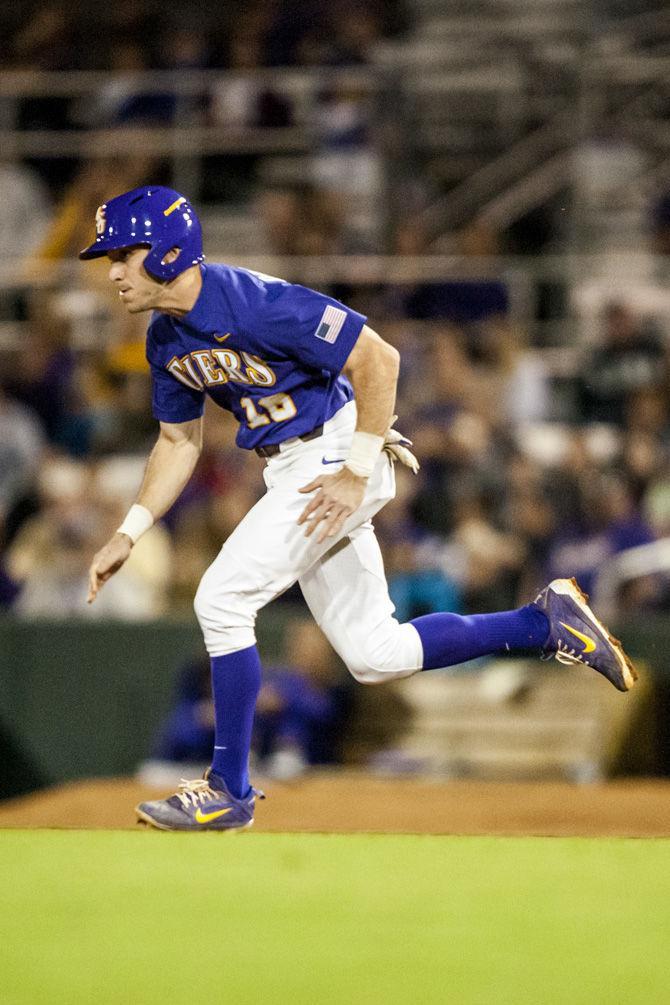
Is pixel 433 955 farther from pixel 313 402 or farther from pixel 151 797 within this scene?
pixel 151 797

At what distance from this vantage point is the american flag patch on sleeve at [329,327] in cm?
445

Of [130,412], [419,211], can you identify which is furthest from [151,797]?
[419,211]

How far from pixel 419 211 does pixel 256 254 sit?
1.26 meters

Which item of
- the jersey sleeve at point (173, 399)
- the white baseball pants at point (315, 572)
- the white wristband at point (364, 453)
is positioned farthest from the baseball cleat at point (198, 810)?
the jersey sleeve at point (173, 399)

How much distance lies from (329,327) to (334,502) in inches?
20.2

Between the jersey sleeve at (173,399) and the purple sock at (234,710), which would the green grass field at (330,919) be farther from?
the jersey sleeve at (173,399)

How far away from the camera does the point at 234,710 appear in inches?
180

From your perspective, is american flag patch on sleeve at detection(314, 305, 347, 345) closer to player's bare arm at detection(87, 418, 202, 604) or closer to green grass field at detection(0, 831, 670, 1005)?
player's bare arm at detection(87, 418, 202, 604)

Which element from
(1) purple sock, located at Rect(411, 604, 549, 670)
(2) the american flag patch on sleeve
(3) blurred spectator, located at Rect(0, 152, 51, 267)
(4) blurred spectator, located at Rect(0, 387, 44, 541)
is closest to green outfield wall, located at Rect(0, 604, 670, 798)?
(4) blurred spectator, located at Rect(0, 387, 44, 541)

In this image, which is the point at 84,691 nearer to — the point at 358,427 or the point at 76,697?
the point at 76,697

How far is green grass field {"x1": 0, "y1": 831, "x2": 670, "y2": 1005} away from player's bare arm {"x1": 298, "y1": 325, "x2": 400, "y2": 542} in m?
0.93

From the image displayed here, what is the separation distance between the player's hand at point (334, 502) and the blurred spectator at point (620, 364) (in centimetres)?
516

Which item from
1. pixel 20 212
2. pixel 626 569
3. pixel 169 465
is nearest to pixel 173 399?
pixel 169 465

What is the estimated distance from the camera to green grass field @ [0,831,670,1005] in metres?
2.98
